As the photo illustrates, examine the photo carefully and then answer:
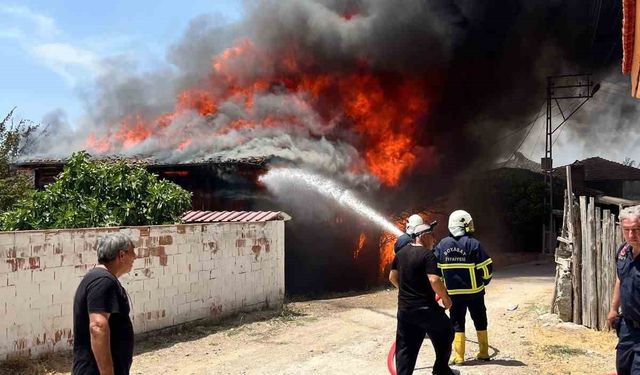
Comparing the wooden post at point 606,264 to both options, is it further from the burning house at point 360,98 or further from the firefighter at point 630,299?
the burning house at point 360,98

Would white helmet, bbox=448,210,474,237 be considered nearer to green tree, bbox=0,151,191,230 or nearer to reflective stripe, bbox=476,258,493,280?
reflective stripe, bbox=476,258,493,280

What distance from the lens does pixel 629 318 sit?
4.01 meters

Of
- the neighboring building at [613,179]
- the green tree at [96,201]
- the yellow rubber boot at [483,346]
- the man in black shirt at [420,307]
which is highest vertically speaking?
the neighboring building at [613,179]

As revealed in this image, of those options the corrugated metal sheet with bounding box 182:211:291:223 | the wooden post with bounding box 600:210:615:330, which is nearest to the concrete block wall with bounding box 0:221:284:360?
the corrugated metal sheet with bounding box 182:211:291:223

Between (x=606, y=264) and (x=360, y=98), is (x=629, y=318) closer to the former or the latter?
(x=606, y=264)

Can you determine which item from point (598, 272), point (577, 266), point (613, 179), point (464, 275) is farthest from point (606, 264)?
point (613, 179)

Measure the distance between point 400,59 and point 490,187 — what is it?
8.90m

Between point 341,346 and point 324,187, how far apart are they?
9.98 m

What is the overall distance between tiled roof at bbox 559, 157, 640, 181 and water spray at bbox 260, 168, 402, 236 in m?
17.9

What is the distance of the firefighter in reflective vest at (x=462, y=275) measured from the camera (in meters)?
6.44

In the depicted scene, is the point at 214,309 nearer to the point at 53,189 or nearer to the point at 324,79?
the point at 53,189

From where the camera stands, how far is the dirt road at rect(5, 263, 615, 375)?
673 centimetres

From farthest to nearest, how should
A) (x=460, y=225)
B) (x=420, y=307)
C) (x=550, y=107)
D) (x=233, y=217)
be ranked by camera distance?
1. (x=550, y=107)
2. (x=233, y=217)
3. (x=460, y=225)
4. (x=420, y=307)

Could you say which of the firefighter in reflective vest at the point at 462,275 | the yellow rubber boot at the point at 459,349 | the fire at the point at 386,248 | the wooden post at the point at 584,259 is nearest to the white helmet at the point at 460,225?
the firefighter in reflective vest at the point at 462,275
